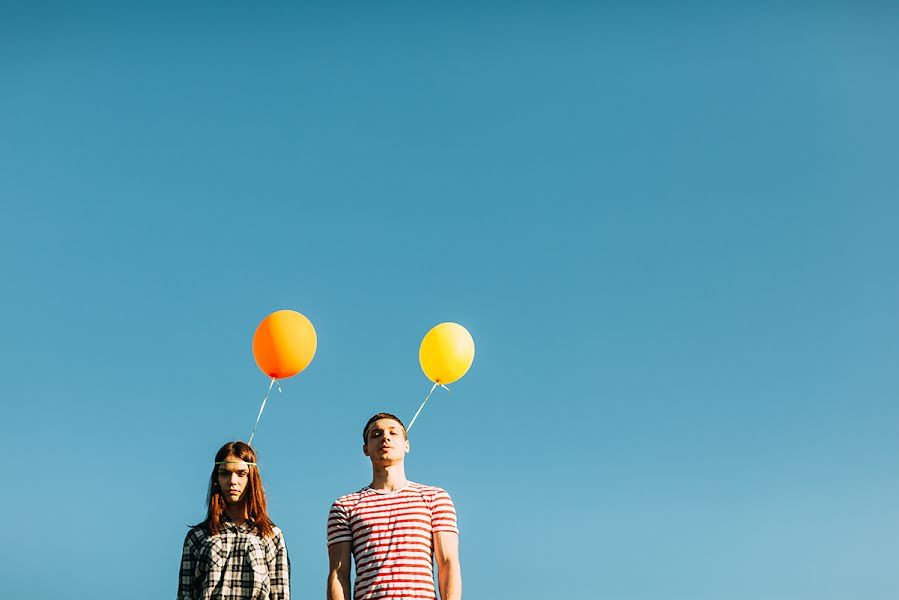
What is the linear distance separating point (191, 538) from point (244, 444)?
2.08 feet

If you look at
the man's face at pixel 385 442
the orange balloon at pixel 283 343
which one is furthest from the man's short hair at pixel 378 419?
the orange balloon at pixel 283 343

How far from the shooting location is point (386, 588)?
5.22m

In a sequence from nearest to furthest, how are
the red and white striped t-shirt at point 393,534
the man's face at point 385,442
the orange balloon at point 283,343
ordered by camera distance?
the red and white striped t-shirt at point 393,534
the man's face at point 385,442
the orange balloon at point 283,343

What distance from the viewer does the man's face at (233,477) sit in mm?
5680

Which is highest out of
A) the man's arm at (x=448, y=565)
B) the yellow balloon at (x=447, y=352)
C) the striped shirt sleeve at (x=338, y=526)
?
the yellow balloon at (x=447, y=352)

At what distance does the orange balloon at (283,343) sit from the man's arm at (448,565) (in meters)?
2.69

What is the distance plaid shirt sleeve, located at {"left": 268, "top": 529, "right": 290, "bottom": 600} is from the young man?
0.37 m

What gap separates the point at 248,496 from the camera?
5.74 meters

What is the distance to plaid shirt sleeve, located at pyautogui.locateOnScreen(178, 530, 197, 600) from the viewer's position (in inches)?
218

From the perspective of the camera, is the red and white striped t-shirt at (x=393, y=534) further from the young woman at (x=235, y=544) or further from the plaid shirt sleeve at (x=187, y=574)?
the plaid shirt sleeve at (x=187, y=574)

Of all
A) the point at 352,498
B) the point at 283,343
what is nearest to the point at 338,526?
the point at 352,498

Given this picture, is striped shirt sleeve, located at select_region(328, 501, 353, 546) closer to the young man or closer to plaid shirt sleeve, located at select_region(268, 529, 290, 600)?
the young man

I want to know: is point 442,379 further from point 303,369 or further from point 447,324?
point 303,369

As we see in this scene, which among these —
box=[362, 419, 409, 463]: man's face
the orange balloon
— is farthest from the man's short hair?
the orange balloon
